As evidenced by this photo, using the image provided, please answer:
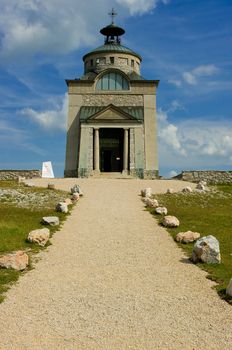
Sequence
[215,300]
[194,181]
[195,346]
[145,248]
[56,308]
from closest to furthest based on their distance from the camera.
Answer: [195,346], [56,308], [215,300], [145,248], [194,181]

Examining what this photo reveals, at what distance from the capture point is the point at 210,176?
42.8m

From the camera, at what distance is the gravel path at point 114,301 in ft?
24.4

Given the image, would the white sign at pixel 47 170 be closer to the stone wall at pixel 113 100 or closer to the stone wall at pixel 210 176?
the stone wall at pixel 113 100

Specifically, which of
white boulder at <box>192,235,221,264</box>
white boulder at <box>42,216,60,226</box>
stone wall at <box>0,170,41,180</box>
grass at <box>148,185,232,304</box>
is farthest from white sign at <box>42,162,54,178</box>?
white boulder at <box>192,235,221,264</box>

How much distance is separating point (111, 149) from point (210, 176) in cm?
1612

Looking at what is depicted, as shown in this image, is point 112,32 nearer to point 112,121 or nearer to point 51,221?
point 112,121

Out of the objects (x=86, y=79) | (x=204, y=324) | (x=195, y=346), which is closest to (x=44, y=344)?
(x=195, y=346)

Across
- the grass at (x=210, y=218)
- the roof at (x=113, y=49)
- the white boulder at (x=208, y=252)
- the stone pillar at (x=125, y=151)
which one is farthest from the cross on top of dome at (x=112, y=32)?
the white boulder at (x=208, y=252)

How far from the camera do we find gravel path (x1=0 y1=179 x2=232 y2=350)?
24.4 feet

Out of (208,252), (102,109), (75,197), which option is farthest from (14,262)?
(102,109)

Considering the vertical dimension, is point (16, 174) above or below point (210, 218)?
above

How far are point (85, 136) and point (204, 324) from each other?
43.2 meters

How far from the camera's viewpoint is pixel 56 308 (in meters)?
8.93

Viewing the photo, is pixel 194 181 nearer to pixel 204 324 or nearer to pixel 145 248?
pixel 145 248
